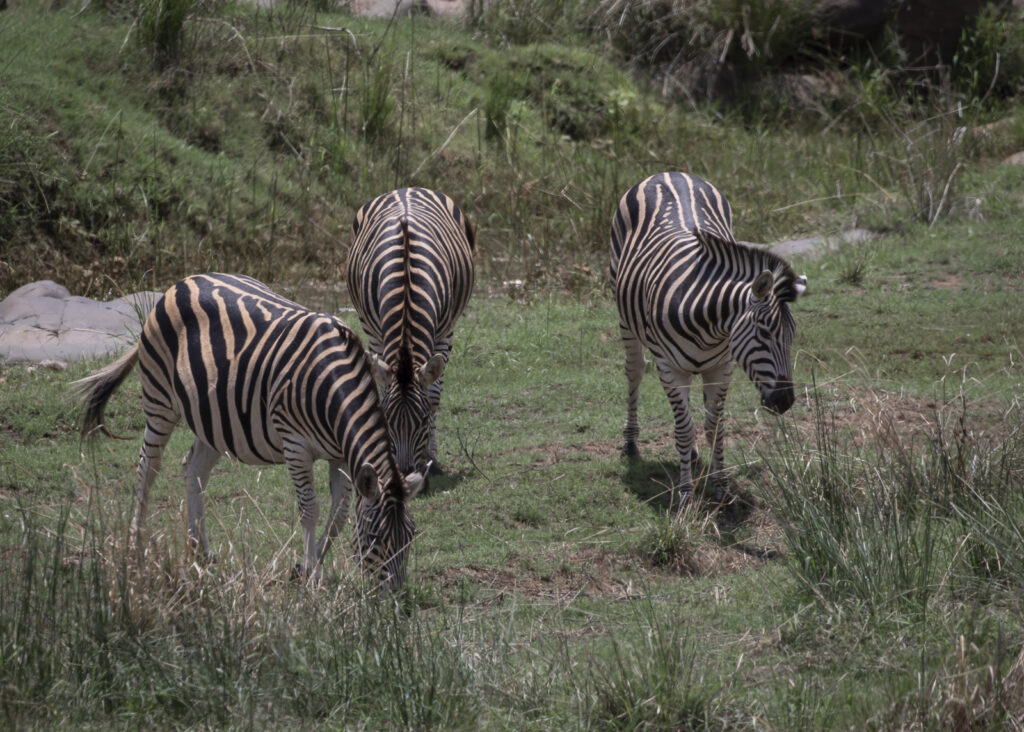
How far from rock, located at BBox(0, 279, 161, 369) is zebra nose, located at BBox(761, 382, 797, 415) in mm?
5467

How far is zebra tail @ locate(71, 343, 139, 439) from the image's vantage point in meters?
6.66

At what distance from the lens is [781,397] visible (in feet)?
22.4

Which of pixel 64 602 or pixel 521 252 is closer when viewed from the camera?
pixel 64 602

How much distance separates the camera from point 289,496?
25.2ft

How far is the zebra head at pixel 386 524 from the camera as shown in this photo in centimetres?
509

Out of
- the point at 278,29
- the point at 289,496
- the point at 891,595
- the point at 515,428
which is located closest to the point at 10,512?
the point at 289,496

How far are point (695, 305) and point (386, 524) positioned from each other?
2988 mm

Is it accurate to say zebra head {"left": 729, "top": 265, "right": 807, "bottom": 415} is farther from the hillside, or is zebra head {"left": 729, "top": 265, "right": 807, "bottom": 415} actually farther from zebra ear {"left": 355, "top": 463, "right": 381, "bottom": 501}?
the hillside

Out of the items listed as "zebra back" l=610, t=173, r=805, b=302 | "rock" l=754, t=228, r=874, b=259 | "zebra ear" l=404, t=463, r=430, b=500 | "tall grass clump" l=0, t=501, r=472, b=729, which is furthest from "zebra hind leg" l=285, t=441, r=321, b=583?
"rock" l=754, t=228, r=874, b=259

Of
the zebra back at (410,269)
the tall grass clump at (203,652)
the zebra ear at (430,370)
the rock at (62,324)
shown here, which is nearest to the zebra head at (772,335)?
the zebra ear at (430,370)

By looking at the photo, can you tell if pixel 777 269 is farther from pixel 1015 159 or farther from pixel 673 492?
pixel 1015 159

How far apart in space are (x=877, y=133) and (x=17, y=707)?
15070 millimetres

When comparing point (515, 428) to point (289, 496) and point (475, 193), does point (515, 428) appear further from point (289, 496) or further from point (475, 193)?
point (475, 193)

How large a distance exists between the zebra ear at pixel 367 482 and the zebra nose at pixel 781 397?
279 cm
